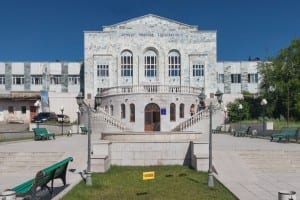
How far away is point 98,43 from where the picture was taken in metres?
48.3

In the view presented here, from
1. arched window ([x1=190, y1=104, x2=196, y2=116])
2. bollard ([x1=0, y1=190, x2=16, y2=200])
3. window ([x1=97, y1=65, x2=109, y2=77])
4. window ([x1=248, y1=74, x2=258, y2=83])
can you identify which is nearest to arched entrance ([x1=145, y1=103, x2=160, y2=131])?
arched window ([x1=190, y1=104, x2=196, y2=116])

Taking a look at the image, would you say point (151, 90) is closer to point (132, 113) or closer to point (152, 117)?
point (152, 117)

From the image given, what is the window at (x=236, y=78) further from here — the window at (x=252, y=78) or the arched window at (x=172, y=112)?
the arched window at (x=172, y=112)

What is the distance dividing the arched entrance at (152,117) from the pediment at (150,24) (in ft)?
46.6

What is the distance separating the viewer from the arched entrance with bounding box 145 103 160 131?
38.9 meters

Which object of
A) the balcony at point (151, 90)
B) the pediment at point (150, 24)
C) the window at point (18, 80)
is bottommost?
the balcony at point (151, 90)

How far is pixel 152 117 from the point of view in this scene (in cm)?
3916

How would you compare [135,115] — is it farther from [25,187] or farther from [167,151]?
[25,187]

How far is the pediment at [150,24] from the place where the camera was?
4847 centimetres

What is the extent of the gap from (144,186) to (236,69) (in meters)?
43.7

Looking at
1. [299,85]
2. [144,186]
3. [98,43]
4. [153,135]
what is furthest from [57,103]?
[144,186]

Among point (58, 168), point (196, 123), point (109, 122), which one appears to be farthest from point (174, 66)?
point (58, 168)

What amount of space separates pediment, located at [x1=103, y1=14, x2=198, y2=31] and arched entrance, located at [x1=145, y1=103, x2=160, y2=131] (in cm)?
1420

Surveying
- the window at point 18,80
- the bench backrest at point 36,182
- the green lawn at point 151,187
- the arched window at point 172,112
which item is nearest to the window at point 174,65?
the arched window at point 172,112
